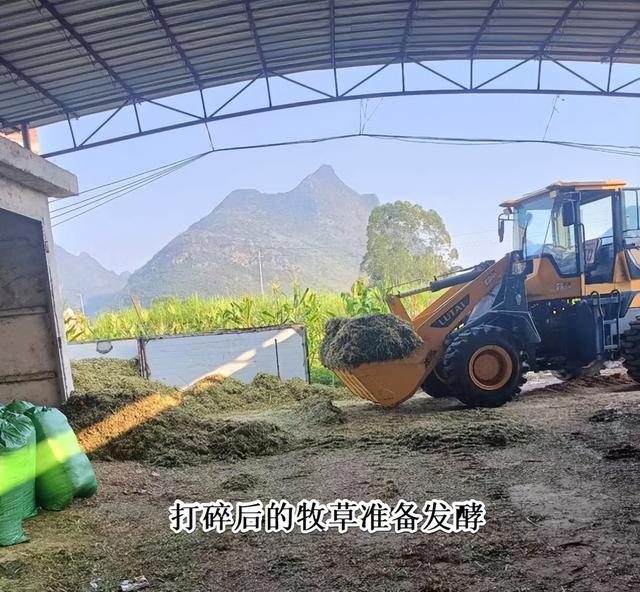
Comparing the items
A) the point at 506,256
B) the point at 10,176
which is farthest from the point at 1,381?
the point at 506,256

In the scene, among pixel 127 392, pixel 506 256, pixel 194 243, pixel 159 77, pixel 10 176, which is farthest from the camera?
pixel 194 243

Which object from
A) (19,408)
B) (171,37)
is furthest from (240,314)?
(19,408)

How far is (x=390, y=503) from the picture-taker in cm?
361

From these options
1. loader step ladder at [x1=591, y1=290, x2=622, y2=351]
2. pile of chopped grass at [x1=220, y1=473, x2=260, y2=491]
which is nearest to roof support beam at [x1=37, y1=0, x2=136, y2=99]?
pile of chopped grass at [x1=220, y1=473, x2=260, y2=491]

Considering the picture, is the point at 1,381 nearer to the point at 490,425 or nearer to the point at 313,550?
the point at 313,550

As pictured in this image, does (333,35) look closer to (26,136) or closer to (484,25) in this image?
(484,25)

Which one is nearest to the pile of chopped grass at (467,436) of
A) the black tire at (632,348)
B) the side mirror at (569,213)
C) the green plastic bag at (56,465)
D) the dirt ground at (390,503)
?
the dirt ground at (390,503)

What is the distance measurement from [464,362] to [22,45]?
607 centimetres

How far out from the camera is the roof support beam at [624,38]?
7682 mm

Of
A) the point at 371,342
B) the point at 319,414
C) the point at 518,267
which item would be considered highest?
the point at 518,267

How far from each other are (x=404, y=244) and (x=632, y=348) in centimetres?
2088

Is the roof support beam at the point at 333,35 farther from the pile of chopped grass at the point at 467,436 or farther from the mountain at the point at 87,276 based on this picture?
the mountain at the point at 87,276

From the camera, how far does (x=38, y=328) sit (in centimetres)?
600

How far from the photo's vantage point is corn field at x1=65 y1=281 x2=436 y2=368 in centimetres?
1109
